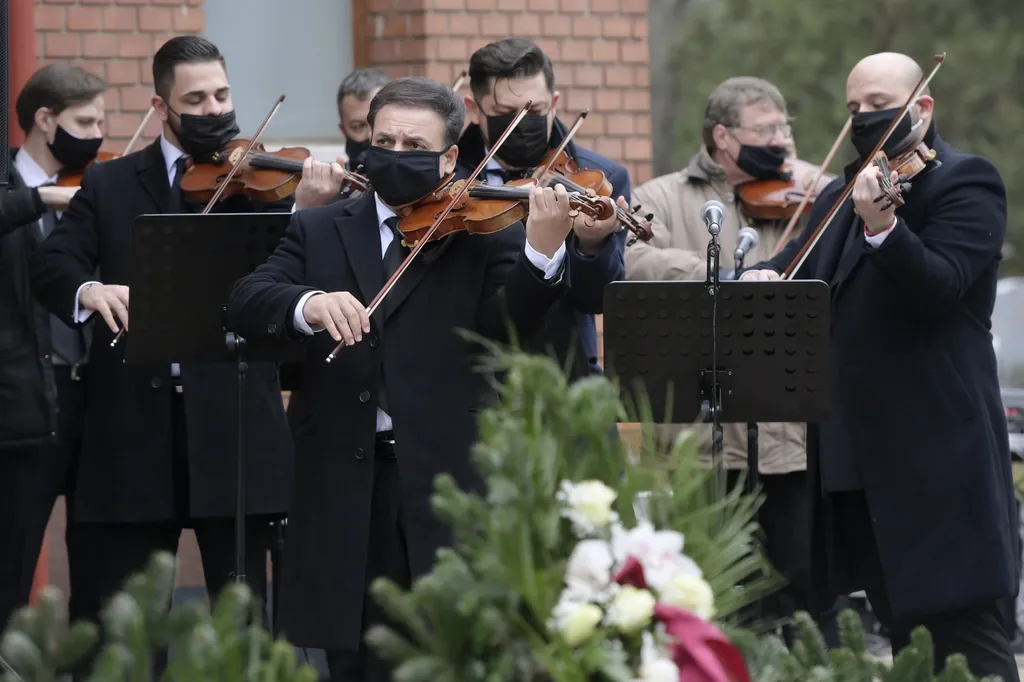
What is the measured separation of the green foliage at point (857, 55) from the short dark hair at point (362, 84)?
1262 cm

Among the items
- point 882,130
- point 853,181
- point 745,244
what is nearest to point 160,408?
point 745,244

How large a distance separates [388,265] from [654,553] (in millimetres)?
2186

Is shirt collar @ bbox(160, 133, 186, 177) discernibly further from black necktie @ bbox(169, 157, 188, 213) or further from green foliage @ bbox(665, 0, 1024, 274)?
green foliage @ bbox(665, 0, 1024, 274)

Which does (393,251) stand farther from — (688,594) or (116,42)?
(116,42)

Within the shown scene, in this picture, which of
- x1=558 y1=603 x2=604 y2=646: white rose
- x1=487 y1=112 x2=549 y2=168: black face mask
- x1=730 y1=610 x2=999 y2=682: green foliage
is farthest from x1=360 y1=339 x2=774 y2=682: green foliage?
x1=487 y1=112 x2=549 y2=168: black face mask

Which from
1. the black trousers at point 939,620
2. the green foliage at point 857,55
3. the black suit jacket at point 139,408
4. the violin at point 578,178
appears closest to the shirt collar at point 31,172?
the black suit jacket at point 139,408

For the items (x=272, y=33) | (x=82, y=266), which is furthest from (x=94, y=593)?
(x=272, y=33)

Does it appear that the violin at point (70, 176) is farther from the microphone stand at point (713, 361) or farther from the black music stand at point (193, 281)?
the microphone stand at point (713, 361)

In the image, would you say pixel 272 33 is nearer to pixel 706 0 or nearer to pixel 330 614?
pixel 330 614

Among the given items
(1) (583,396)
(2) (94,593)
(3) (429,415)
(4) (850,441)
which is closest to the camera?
(1) (583,396)

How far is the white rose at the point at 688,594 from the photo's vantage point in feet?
6.89

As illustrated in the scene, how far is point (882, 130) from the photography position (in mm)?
4742

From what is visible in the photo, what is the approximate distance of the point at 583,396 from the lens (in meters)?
2.19

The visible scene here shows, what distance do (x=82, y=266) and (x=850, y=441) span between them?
2.16m
